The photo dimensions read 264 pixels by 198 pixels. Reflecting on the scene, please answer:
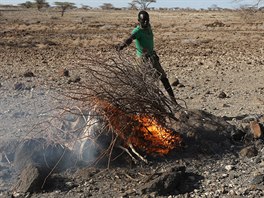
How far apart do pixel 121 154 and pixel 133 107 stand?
499 mm

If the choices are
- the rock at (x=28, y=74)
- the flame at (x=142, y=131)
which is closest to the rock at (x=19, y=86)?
the rock at (x=28, y=74)

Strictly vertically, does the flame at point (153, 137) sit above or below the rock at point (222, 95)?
above

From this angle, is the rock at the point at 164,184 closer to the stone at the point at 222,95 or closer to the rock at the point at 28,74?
the stone at the point at 222,95

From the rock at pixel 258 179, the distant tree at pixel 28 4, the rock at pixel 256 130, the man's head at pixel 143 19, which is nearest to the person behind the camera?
the rock at pixel 258 179

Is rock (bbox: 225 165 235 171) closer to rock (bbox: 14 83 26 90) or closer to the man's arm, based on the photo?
the man's arm

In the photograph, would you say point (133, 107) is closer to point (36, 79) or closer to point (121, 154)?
point (121, 154)

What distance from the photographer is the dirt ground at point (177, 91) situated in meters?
4.66

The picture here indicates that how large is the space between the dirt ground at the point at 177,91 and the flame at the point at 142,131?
175 millimetres

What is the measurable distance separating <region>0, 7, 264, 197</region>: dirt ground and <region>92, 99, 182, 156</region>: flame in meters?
0.17

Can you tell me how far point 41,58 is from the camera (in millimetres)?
13422

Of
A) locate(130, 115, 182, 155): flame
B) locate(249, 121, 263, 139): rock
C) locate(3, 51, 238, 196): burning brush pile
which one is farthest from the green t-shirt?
locate(249, 121, 263, 139): rock

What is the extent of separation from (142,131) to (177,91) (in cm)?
393

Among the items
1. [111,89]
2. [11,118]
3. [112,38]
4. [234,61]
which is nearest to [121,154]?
[111,89]

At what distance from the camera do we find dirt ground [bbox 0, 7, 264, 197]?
15.3ft
